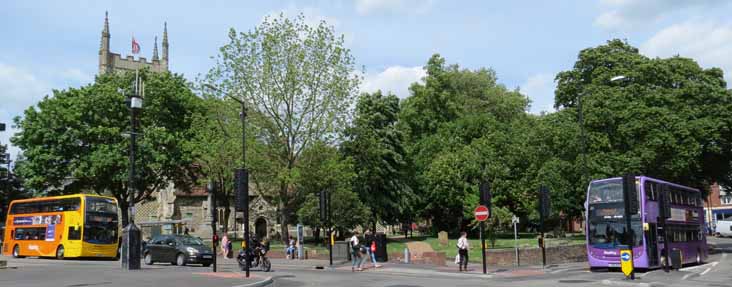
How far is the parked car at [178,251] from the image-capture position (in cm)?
2928

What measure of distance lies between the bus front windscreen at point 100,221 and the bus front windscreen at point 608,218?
23297 mm

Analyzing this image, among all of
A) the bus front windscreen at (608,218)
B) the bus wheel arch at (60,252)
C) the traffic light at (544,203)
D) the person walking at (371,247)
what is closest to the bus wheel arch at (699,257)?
the bus front windscreen at (608,218)

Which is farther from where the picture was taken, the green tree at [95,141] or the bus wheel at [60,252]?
the green tree at [95,141]

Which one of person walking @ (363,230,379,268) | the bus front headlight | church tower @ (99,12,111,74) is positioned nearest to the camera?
person walking @ (363,230,379,268)

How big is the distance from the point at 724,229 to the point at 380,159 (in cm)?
4479

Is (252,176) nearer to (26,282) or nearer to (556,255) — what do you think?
(556,255)

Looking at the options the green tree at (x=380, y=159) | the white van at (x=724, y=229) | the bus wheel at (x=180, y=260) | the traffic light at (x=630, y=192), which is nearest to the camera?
the traffic light at (x=630, y=192)

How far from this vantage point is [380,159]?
51750 millimetres

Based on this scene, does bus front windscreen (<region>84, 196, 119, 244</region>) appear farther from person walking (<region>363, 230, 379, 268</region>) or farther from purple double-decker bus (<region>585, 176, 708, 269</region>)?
purple double-decker bus (<region>585, 176, 708, 269</region>)

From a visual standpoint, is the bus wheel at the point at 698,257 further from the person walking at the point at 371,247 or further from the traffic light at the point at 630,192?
the person walking at the point at 371,247

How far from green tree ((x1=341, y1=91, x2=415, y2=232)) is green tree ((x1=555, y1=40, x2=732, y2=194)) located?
15.8 metres

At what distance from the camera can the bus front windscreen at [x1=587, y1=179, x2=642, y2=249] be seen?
2481 centimetres

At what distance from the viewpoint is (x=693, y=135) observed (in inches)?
1426

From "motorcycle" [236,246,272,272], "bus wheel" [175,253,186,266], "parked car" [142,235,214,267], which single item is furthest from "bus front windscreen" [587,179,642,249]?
"bus wheel" [175,253,186,266]
